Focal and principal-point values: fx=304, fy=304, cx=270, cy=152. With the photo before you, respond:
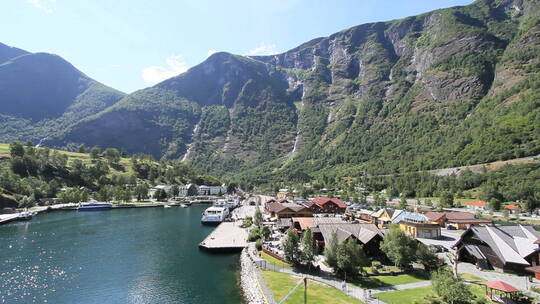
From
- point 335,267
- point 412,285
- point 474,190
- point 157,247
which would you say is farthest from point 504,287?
point 474,190

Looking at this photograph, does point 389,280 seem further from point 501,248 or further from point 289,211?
point 289,211

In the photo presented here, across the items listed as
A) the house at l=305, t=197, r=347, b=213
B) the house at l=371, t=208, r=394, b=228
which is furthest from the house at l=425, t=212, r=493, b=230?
the house at l=305, t=197, r=347, b=213

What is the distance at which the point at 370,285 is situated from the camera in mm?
39500

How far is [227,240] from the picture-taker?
73188mm

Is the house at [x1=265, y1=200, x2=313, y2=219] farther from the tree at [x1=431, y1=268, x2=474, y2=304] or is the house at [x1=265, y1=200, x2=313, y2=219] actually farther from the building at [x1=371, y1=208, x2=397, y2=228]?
the tree at [x1=431, y1=268, x2=474, y2=304]

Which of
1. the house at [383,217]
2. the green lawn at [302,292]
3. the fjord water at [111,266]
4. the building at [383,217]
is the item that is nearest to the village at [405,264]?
the green lawn at [302,292]

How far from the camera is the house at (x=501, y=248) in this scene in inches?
1748

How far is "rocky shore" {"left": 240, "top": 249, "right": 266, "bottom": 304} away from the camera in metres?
38.8

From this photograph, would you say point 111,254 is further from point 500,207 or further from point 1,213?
point 500,207

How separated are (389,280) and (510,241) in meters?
22.4

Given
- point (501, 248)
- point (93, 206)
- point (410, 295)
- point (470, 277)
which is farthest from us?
point (93, 206)

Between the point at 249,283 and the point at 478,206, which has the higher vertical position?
the point at 478,206

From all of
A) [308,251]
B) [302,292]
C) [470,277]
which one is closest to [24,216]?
[308,251]

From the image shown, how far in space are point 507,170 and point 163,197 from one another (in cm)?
18313
